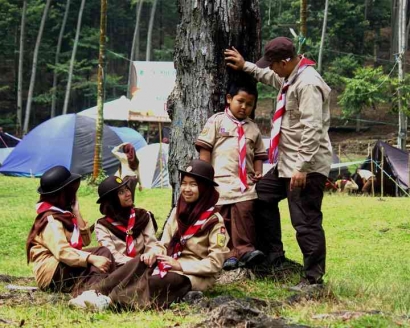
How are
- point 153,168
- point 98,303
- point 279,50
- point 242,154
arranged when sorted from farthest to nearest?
point 153,168 → point 242,154 → point 279,50 → point 98,303

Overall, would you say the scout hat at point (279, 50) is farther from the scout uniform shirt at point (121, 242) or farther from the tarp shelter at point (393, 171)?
the tarp shelter at point (393, 171)

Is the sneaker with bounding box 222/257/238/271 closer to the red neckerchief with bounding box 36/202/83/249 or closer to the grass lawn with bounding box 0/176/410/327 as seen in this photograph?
the grass lawn with bounding box 0/176/410/327

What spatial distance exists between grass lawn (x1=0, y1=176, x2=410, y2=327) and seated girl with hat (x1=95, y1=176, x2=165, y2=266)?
20.3 inches

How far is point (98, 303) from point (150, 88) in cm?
1724

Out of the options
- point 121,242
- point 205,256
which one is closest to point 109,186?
point 121,242

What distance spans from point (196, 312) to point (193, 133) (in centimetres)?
174

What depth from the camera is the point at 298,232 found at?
4.59 meters

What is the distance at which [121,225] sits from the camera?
489 centimetres

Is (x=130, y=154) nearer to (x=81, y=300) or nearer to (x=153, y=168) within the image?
(x=81, y=300)

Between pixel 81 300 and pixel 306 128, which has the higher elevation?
pixel 306 128

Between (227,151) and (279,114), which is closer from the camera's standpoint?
(279,114)

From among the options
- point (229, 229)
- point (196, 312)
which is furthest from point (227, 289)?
point (196, 312)

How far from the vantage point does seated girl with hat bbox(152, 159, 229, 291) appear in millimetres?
4414

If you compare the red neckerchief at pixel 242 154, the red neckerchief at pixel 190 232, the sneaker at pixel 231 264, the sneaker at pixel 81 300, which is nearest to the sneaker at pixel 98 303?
the sneaker at pixel 81 300
